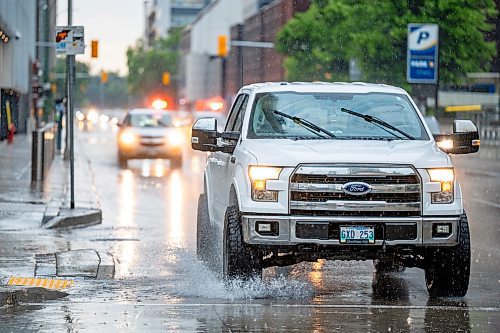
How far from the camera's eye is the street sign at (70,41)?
63.0 feet

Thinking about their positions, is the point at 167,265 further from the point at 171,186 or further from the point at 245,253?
the point at 171,186

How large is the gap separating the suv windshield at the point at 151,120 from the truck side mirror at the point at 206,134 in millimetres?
24810

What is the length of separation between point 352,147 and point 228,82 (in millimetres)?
134682

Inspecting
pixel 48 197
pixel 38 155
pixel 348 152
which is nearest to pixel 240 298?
pixel 348 152

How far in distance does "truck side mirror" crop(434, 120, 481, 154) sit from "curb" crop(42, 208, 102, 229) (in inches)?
278

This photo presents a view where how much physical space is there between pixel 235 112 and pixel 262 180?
269cm

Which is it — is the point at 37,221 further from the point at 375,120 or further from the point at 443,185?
the point at 443,185

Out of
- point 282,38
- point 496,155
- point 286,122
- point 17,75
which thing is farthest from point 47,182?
point 282,38

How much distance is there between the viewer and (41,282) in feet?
37.7

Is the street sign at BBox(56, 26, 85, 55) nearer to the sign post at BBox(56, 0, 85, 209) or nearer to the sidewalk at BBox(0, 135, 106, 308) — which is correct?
the sign post at BBox(56, 0, 85, 209)

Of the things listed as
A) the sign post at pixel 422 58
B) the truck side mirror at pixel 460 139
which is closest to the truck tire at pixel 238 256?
the truck side mirror at pixel 460 139

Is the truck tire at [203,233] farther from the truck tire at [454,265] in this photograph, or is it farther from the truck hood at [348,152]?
the truck tire at [454,265]

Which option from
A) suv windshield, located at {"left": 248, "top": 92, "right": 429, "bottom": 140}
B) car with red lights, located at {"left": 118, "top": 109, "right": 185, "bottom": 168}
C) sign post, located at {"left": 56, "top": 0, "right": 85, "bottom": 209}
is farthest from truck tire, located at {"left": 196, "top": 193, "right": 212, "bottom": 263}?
car with red lights, located at {"left": 118, "top": 109, "right": 185, "bottom": 168}

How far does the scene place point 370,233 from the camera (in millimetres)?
10453
